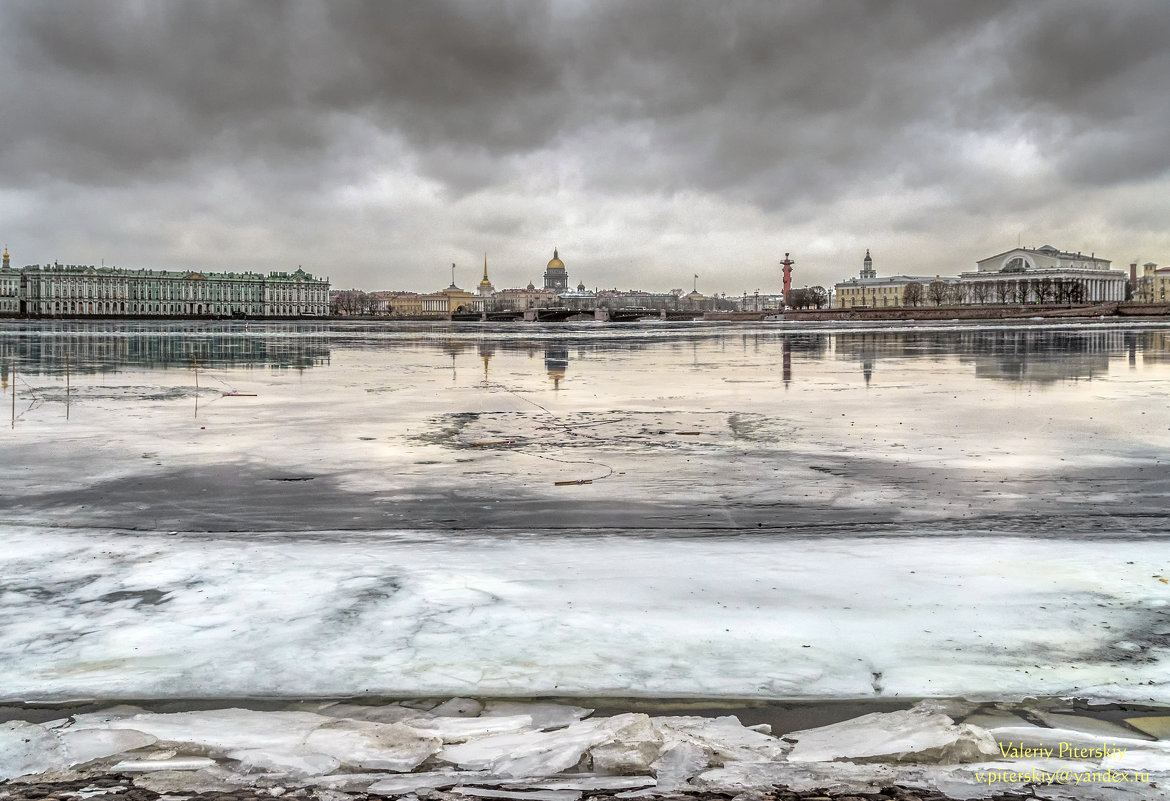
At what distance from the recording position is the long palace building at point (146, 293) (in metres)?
169

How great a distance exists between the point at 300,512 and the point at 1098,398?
1053 cm

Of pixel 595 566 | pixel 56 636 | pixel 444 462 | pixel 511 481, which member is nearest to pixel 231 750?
pixel 56 636

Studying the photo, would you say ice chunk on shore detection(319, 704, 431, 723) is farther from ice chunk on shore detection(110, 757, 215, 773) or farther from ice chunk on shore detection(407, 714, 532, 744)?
ice chunk on shore detection(110, 757, 215, 773)

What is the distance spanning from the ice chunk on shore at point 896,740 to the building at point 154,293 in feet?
558

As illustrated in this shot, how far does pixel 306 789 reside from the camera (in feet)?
7.84

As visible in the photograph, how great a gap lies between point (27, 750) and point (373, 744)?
3.31 feet

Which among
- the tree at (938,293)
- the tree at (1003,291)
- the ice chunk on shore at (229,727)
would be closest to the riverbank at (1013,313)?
the tree at (1003,291)

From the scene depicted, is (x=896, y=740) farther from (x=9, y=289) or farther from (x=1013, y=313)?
(x=9, y=289)

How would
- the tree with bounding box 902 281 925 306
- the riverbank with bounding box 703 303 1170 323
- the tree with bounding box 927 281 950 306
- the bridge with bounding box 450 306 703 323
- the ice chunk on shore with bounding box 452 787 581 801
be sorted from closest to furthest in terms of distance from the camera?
the ice chunk on shore with bounding box 452 787 581 801 < the riverbank with bounding box 703 303 1170 323 < the bridge with bounding box 450 306 703 323 < the tree with bounding box 927 281 950 306 < the tree with bounding box 902 281 925 306

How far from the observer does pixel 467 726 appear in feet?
9.07

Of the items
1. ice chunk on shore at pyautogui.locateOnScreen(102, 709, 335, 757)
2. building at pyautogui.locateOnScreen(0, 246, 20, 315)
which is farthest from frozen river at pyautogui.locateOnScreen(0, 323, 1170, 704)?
building at pyautogui.locateOnScreen(0, 246, 20, 315)

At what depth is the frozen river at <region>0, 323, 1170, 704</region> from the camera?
3.17 metres

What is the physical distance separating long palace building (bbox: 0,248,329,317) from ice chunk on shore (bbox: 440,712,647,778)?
168652mm

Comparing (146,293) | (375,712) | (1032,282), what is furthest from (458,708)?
(146,293)
